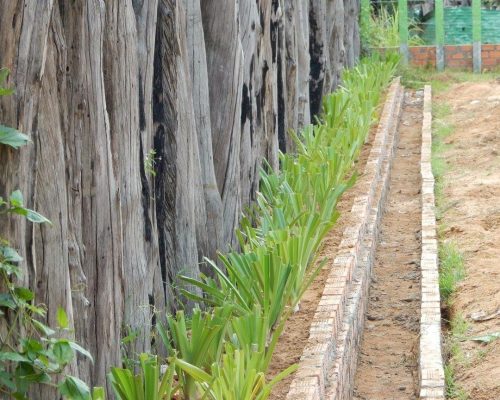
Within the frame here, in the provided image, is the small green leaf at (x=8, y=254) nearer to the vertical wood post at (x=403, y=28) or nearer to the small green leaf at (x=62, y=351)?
the small green leaf at (x=62, y=351)

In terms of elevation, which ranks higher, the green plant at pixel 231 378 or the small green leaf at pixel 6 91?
the small green leaf at pixel 6 91

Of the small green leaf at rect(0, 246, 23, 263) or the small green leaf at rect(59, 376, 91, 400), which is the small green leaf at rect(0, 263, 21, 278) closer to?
the small green leaf at rect(0, 246, 23, 263)

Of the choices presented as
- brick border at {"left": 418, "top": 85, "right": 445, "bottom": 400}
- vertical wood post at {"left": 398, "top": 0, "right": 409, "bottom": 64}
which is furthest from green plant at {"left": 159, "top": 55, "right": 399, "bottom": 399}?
vertical wood post at {"left": 398, "top": 0, "right": 409, "bottom": 64}

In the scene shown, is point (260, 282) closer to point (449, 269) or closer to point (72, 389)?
point (72, 389)

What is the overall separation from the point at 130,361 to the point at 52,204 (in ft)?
2.87

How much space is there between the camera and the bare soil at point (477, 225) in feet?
15.9

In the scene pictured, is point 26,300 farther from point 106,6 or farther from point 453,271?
point 453,271

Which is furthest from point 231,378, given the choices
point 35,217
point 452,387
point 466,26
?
point 466,26

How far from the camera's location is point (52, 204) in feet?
10.00

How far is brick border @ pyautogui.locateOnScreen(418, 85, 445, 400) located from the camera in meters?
4.49

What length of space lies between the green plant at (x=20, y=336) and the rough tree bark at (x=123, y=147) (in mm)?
92

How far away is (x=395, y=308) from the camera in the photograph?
596 cm

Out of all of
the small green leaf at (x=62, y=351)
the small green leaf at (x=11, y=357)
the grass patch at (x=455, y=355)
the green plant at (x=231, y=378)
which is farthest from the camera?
the grass patch at (x=455, y=355)

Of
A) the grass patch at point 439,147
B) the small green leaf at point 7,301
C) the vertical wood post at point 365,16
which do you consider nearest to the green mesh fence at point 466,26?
the vertical wood post at point 365,16
